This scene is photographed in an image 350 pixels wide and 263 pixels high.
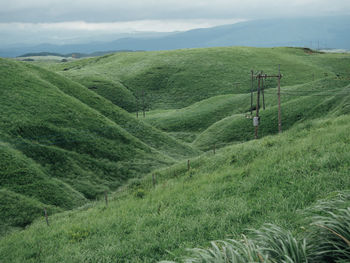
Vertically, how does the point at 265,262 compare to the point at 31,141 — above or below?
above

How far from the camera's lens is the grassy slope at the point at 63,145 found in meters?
25.0

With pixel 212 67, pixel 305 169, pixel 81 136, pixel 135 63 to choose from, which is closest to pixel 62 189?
pixel 81 136

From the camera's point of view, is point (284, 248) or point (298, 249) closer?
point (284, 248)

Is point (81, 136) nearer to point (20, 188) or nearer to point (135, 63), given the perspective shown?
point (20, 188)

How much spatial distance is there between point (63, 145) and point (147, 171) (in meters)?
9.79

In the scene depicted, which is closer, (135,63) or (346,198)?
(346,198)

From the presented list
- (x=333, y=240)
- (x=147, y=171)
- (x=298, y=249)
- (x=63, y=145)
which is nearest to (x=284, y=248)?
(x=298, y=249)

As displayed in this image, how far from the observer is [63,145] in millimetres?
32719

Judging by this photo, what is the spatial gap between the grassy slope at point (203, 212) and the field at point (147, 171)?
0.06m

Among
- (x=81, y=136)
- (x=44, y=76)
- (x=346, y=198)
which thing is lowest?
(x=81, y=136)

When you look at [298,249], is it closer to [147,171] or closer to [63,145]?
[147,171]

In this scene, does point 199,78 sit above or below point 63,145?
above

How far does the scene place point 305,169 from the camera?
12531mm

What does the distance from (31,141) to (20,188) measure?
29.2 ft
